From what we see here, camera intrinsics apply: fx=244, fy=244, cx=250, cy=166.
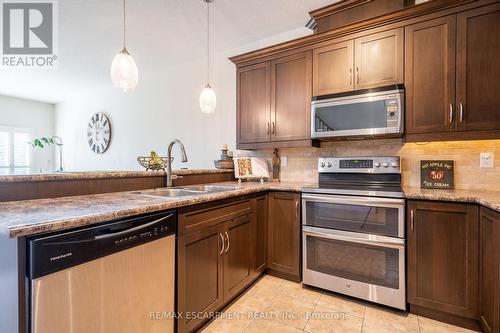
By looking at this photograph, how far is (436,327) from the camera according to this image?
1710 millimetres

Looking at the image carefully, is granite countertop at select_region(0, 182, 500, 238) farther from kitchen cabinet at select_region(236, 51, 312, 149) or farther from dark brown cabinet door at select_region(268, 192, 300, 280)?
kitchen cabinet at select_region(236, 51, 312, 149)

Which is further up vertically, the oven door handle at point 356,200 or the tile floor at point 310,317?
the oven door handle at point 356,200

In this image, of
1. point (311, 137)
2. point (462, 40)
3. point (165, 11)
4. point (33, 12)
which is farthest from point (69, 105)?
point (462, 40)

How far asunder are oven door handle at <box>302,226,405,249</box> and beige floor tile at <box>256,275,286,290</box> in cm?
57

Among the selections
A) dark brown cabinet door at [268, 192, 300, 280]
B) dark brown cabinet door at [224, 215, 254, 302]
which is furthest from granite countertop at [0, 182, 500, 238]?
dark brown cabinet door at [268, 192, 300, 280]

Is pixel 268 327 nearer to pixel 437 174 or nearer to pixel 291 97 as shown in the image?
pixel 437 174

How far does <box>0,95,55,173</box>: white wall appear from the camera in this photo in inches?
221

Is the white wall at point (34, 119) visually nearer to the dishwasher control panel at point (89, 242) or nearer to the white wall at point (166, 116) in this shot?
the white wall at point (166, 116)

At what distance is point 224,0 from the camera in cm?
236

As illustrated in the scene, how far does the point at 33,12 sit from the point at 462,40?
406cm

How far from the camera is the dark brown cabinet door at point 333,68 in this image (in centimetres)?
227

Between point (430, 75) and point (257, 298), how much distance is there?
2318 mm

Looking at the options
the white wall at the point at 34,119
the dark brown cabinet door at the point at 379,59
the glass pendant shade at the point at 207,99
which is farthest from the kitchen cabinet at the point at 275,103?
the white wall at the point at 34,119

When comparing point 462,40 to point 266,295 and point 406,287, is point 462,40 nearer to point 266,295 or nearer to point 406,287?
point 406,287
